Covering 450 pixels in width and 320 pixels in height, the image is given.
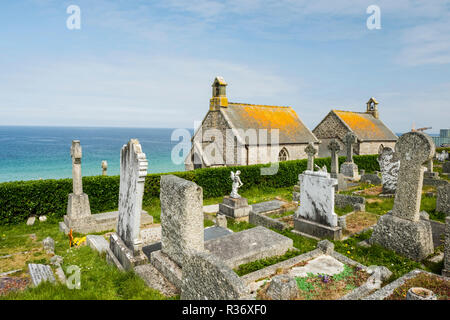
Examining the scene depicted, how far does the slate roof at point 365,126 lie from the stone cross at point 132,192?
26813mm

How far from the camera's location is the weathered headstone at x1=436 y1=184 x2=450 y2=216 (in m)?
9.80

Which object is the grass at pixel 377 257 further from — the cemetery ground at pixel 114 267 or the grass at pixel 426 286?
the grass at pixel 426 286

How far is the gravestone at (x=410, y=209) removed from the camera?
6616 millimetres

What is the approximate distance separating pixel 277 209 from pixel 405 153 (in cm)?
609

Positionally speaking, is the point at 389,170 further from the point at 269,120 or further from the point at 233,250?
the point at 269,120

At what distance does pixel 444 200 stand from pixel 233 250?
8721 mm

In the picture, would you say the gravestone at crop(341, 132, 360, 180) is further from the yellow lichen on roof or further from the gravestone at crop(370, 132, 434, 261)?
the gravestone at crop(370, 132, 434, 261)

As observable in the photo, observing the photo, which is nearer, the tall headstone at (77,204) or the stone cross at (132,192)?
the stone cross at (132,192)

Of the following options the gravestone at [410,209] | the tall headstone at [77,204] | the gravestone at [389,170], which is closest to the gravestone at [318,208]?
the gravestone at [410,209]

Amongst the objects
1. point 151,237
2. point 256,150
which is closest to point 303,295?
point 151,237

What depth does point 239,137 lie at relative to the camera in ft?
66.1

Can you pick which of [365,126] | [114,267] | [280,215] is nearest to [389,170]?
[280,215]

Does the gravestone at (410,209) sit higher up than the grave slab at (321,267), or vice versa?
the gravestone at (410,209)

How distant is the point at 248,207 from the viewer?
11703 millimetres
